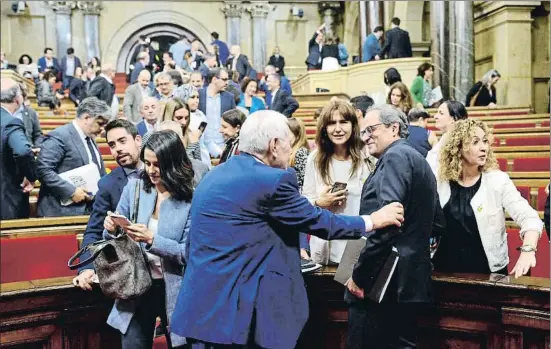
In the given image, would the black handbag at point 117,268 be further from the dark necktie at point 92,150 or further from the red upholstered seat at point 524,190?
the red upholstered seat at point 524,190

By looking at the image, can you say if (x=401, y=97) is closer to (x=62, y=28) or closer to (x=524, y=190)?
(x=524, y=190)

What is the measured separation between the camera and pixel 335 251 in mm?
2990

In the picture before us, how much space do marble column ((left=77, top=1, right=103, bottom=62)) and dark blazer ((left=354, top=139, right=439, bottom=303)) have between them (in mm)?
17836

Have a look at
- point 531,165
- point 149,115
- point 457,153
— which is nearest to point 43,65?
point 149,115

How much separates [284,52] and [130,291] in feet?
59.3

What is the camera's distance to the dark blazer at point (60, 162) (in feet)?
12.3

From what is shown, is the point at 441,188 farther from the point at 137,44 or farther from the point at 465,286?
the point at 137,44

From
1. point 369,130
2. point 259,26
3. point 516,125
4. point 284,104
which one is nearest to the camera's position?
point 369,130

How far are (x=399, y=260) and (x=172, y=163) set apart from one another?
0.88 m

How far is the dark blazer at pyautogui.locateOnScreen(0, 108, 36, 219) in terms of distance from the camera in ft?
12.6

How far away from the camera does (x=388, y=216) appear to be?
2268 millimetres

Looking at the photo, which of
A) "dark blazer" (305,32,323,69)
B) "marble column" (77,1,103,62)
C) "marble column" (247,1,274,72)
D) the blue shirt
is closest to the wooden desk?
the blue shirt

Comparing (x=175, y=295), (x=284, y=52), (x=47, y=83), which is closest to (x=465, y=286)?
(x=175, y=295)

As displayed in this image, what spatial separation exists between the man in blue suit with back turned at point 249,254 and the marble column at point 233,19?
18.0 meters
